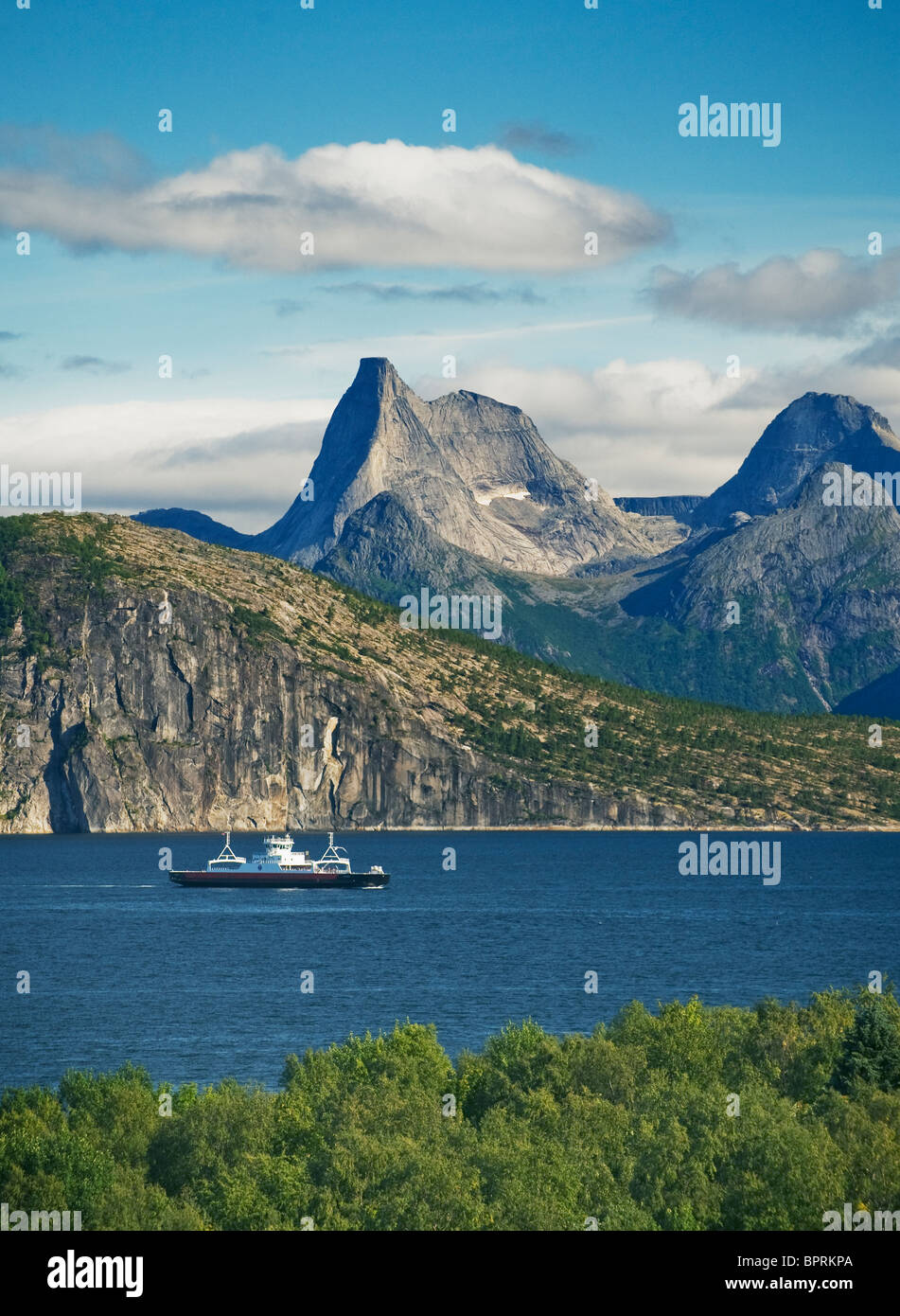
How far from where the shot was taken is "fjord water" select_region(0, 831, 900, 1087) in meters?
93.4

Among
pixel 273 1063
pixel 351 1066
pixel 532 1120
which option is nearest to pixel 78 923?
pixel 273 1063

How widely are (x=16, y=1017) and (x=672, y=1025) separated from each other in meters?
49.5

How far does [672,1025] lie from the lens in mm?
67875

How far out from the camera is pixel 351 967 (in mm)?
132000

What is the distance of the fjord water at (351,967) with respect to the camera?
93.4 m
